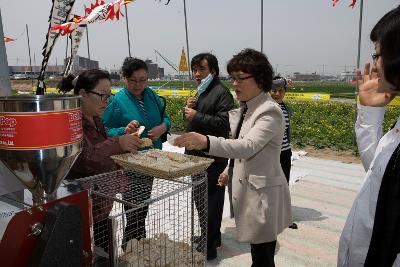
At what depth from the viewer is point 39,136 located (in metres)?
1.05

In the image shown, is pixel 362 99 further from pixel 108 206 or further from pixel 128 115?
pixel 128 115

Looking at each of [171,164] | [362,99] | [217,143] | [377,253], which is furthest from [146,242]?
[362,99]

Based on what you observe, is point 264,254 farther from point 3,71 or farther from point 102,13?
point 102,13

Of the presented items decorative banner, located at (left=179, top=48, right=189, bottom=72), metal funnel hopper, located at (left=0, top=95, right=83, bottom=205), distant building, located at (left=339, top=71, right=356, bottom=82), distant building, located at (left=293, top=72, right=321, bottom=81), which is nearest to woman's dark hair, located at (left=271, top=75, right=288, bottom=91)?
distant building, located at (left=339, top=71, right=356, bottom=82)

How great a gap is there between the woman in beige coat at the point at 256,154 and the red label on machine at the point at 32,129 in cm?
113

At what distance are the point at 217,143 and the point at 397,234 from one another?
1146 millimetres

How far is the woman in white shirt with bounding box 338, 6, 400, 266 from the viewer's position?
4.19 feet

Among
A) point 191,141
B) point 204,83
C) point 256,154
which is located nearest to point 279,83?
point 204,83

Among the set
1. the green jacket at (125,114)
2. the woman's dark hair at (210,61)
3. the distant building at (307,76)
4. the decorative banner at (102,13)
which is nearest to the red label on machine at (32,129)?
the green jacket at (125,114)

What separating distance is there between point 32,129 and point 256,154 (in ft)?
5.14

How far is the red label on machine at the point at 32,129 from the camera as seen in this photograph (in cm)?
103

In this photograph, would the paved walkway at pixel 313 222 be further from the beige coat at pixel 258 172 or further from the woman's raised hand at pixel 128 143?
the woman's raised hand at pixel 128 143

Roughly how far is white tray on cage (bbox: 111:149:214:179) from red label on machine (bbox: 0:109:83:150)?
2.55ft

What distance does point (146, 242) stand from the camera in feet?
6.56
